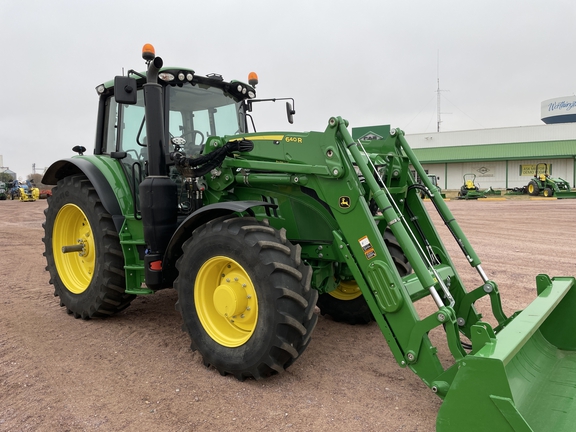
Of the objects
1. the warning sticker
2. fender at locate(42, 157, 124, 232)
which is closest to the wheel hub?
the warning sticker

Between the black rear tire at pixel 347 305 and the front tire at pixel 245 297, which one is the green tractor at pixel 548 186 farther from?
the front tire at pixel 245 297

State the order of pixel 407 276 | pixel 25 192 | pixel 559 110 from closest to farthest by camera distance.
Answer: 1. pixel 407 276
2. pixel 25 192
3. pixel 559 110

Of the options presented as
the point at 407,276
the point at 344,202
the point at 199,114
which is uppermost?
the point at 199,114

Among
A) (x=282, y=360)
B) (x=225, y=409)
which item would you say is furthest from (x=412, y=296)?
(x=225, y=409)

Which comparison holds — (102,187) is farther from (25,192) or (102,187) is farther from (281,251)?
(25,192)

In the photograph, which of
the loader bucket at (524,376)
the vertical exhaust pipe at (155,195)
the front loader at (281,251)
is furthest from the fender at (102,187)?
the loader bucket at (524,376)

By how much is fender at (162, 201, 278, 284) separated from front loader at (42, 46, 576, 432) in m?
0.02

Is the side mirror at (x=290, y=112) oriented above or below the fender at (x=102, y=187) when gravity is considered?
above

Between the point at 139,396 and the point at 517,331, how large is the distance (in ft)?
8.65

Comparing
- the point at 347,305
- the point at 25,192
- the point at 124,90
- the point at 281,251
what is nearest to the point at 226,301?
the point at 281,251

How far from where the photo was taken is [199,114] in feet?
16.8

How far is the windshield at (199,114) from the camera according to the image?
192 inches

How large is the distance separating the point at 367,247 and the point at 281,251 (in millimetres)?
645

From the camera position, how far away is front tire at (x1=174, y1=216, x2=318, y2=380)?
136 inches
